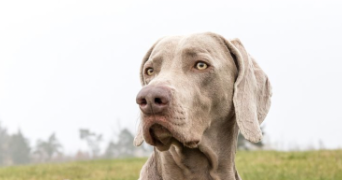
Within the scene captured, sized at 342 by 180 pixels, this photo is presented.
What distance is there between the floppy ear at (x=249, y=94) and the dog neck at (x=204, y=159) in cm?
17

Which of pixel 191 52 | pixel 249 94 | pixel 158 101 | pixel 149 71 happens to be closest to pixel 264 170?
pixel 249 94

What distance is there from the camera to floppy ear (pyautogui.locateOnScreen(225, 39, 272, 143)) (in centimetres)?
382

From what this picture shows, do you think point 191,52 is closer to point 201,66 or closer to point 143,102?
point 201,66

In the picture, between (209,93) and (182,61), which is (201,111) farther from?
(182,61)

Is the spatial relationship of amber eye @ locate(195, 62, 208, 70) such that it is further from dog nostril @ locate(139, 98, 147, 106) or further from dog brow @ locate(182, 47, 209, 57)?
dog nostril @ locate(139, 98, 147, 106)

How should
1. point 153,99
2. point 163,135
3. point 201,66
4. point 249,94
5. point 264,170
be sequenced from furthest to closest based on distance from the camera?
point 264,170 < point 249,94 < point 201,66 < point 163,135 < point 153,99

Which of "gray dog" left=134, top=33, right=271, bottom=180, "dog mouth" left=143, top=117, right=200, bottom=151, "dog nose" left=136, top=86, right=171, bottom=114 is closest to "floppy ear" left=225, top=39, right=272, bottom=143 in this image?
"gray dog" left=134, top=33, right=271, bottom=180

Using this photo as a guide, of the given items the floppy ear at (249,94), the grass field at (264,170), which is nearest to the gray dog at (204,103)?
the floppy ear at (249,94)

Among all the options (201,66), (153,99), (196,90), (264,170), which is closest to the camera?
(153,99)

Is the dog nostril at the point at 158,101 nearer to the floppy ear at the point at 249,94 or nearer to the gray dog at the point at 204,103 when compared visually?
the gray dog at the point at 204,103

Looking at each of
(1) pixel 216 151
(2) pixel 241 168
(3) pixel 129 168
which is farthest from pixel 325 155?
(1) pixel 216 151

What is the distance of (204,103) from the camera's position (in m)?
3.63

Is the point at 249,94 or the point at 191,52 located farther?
the point at 249,94

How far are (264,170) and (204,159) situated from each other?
6.61m
